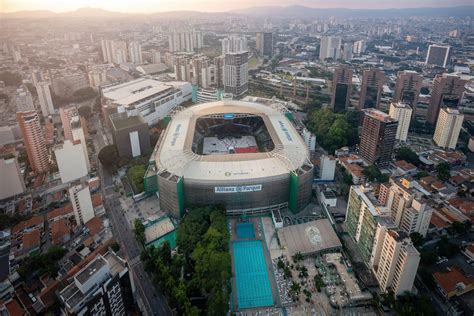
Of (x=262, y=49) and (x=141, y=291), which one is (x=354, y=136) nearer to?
(x=141, y=291)

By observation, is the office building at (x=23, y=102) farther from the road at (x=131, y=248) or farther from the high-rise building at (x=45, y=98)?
the road at (x=131, y=248)

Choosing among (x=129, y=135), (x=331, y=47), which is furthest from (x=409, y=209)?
(x=331, y=47)

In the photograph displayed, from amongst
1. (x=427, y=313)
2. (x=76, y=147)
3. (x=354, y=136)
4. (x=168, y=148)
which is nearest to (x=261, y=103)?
(x=354, y=136)

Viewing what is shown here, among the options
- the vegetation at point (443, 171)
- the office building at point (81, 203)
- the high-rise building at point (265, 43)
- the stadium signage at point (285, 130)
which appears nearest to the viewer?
the office building at point (81, 203)

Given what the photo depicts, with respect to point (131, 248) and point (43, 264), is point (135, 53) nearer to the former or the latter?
point (131, 248)

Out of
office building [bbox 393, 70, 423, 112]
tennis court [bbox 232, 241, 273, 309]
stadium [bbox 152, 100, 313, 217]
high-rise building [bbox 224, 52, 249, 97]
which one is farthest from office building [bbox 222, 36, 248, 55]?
tennis court [bbox 232, 241, 273, 309]

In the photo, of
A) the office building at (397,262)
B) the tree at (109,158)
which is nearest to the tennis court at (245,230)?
the office building at (397,262)

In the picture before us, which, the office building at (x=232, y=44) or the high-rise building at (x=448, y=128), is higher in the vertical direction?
the office building at (x=232, y=44)

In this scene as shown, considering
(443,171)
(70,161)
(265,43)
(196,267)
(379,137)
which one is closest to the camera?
(196,267)
